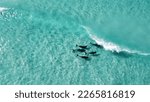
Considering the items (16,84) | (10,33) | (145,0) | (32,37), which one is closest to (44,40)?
(32,37)

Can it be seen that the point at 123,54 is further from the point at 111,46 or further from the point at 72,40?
the point at 72,40

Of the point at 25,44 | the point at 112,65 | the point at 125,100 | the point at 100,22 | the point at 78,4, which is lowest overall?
the point at 125,100

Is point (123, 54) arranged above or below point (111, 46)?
below

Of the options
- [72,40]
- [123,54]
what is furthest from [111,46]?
[72,40]

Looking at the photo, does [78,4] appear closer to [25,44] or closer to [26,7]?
[26,7]

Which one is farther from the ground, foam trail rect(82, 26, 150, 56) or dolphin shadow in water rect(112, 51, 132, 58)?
foam trail rect(82, 26, 150, 56)

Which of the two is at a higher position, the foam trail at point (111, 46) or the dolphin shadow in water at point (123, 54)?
the foam trail at point (111, 46)

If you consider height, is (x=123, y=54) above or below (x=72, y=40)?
below

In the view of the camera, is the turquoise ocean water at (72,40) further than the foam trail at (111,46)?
No
